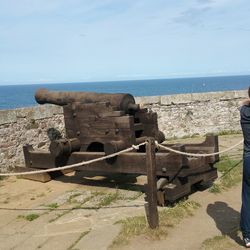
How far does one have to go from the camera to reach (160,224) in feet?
17.6

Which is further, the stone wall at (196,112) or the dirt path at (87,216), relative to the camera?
the stone wall at (196,112)

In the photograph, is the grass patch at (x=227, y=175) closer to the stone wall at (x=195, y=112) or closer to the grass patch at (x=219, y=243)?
the grass patch at (x=219, y=243)

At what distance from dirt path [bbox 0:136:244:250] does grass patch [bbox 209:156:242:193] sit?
146mm

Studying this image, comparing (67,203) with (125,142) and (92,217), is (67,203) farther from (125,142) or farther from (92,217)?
(125,142)

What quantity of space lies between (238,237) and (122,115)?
10.3ft

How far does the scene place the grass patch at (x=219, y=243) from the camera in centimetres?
457

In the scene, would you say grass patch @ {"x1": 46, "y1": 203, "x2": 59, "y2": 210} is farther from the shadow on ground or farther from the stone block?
the stone block

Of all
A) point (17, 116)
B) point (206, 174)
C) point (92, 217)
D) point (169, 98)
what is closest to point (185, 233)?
point (92, 217)

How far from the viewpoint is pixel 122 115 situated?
7344 mm

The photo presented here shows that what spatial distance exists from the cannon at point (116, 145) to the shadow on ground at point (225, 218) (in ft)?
1.69

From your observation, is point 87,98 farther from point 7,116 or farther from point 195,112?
point 195,112

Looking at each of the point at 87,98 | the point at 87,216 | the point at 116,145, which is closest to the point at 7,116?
the point at 87,98

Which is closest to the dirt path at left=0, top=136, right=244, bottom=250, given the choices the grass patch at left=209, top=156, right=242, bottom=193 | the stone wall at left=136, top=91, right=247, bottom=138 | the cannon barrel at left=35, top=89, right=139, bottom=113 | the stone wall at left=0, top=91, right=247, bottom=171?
the grass patch at left=209, top=156, right=242, bottom=193

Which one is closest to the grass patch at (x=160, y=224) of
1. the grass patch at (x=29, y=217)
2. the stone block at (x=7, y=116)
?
the grass patch at (x=29, y=217)
